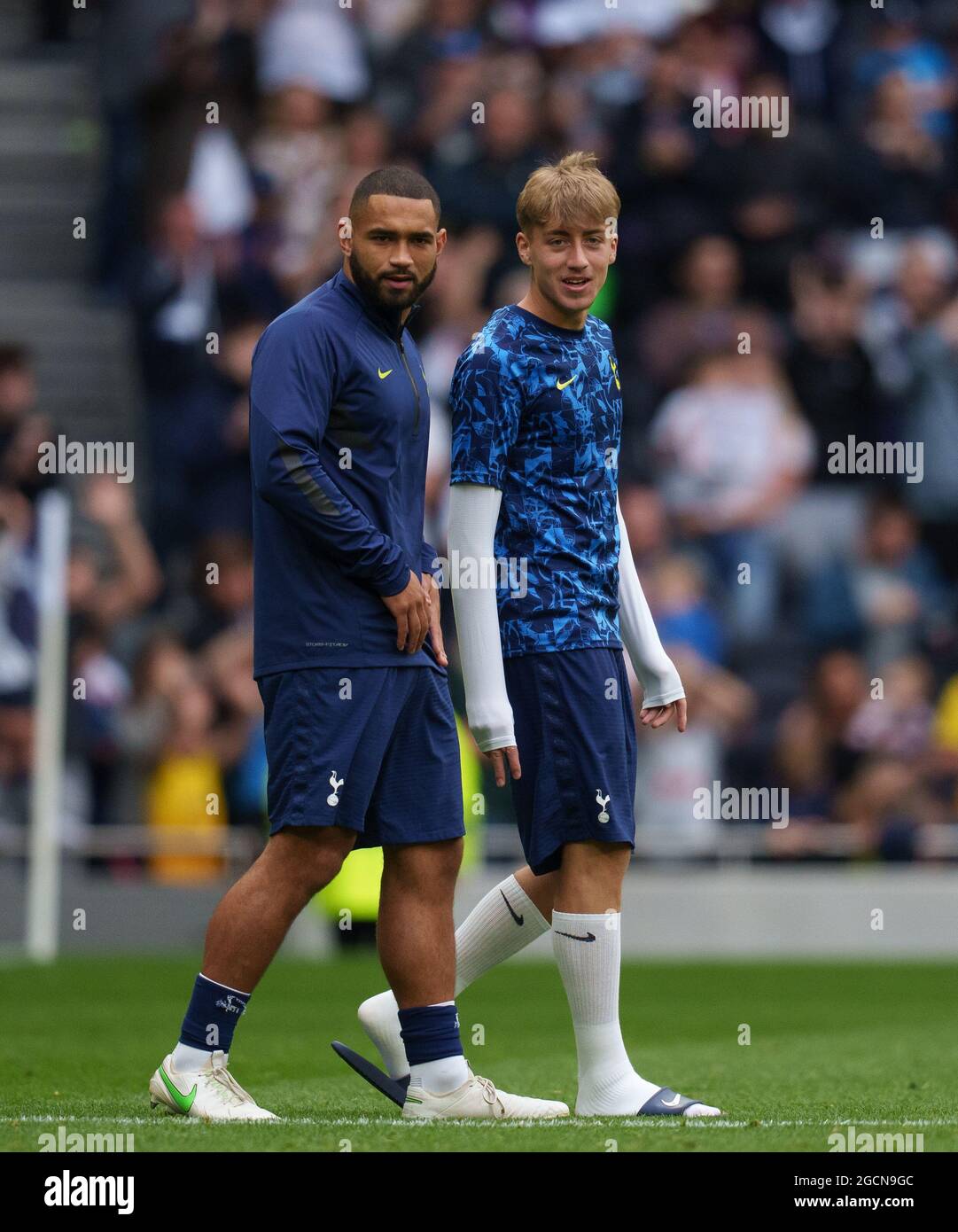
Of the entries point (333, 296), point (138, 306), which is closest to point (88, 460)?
point (138, 306)

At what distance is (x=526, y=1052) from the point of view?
827 centimetres

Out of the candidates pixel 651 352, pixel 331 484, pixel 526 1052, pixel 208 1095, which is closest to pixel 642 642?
pixel 331 484

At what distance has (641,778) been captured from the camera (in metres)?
14.3

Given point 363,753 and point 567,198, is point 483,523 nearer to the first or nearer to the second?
point 363,753

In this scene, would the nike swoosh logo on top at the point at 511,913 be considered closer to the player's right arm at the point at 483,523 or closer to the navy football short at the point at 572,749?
the navy football short at the point at 572,749

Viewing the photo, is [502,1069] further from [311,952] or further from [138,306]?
[138,306]

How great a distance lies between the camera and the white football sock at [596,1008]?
5.82m

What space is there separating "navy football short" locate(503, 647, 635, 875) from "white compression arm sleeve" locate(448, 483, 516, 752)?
3.5 inches

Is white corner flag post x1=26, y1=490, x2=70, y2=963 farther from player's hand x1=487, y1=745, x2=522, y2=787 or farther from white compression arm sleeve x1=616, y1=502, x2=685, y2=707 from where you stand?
player's hand x1=487, y1=745, x2=522, y2=787

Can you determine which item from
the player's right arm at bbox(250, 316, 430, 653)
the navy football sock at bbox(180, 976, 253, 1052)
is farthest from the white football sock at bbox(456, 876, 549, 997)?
the player's right arm at bbox(250, 316, 430, 653)

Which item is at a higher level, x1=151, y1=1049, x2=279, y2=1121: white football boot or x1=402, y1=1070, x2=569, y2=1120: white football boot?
x1=151, y1=1049, x2=279, y2=1121: white football boot

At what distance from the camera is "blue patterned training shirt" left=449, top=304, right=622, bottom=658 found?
19.1ft

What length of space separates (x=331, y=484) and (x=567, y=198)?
3.03ft

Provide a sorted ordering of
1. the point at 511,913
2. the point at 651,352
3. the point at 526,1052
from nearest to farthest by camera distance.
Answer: the point at 511,913, the point at 526,1052, the point at 651,352
